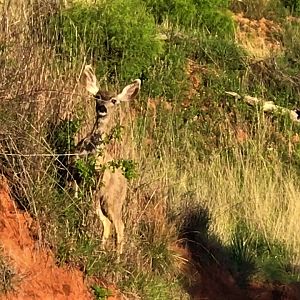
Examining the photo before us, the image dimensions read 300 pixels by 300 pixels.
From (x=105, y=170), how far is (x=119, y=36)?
5.87 m

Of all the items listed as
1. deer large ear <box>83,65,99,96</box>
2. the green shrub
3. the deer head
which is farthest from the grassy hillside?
deer large ear <box>83,65,99,96</box>

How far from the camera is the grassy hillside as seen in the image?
7.01m

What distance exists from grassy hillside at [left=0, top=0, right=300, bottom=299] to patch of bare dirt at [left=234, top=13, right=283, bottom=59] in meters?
0.06

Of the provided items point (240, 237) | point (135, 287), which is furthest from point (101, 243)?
point (240, 237)

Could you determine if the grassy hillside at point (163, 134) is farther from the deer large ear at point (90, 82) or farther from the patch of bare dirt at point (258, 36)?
the deer large ear at point (90, 82)

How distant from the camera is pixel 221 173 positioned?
1136 centimetres

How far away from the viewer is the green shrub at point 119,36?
1193 cm

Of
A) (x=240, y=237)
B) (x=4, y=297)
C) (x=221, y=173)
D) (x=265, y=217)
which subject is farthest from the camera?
(x=221, y=173)

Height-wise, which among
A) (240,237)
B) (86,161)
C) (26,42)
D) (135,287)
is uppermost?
(26,42)

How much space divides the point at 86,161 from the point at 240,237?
10.3 feet

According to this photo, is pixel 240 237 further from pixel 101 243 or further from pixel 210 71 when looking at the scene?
pixel 210 71

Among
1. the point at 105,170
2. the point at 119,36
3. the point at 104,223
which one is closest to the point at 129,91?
the point at 105,170

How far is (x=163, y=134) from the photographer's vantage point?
37.7 feet

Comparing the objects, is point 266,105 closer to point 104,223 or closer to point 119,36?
point 119,36
